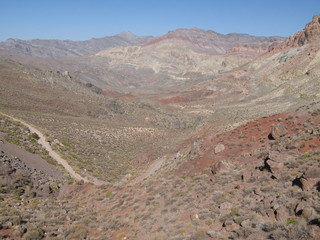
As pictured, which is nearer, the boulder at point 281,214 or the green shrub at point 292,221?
the green shrub at point 292,221

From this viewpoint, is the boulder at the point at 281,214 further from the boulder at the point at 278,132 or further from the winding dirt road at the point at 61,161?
the winding dirt road at the point at 61,161

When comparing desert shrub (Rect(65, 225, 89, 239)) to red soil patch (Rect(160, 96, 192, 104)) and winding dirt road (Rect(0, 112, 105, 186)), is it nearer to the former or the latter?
winding dirt road (Rect(0, 112, 105, 186))

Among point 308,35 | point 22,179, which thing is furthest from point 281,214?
point 308,35

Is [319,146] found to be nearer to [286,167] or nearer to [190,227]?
[286,167]

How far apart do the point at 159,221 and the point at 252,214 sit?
388 cm

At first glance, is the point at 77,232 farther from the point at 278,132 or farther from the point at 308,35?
the point at 308,35

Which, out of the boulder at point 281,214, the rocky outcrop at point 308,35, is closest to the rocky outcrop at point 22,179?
the boulder at point 281,214

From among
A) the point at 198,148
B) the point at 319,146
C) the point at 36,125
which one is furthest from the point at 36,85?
the point at 319,146

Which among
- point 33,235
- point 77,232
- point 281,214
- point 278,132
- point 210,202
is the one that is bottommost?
point 77,232

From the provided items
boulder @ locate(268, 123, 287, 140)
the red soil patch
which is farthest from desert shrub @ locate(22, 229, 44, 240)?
the red soil patch

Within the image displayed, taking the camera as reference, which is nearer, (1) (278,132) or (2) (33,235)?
(2) (33,235)

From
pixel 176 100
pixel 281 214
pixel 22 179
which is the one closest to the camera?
pixel 281 214

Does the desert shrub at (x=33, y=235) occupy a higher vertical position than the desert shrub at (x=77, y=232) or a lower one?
higher

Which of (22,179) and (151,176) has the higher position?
(22,179)
